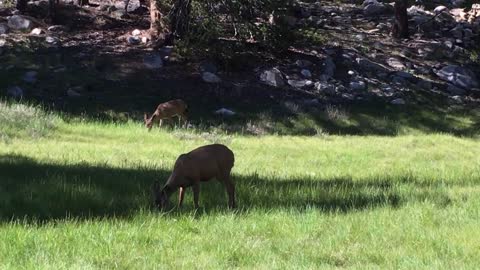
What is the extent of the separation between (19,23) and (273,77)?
9528 mm

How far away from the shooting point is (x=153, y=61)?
23656 mm

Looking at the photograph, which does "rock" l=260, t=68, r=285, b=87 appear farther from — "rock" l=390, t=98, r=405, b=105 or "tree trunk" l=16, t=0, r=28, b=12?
"tree trunk" l=16, t=0, r=28, b=12

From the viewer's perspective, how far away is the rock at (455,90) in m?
25.0

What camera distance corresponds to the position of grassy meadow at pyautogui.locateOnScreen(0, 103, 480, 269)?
605 centimetres

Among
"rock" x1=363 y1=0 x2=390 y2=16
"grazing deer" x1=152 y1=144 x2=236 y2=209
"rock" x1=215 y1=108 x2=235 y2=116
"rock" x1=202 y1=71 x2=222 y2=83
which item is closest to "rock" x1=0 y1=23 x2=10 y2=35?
"rock" x1=202 y1=71 x2=222 y2=83

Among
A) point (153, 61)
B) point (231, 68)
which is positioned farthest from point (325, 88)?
point (153, 61)

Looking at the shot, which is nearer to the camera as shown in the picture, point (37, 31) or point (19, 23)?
point (37, 31)

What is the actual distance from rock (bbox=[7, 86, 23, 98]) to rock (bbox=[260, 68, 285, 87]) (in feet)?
25.4

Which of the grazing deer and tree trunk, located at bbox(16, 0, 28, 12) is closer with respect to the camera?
the grazing deer

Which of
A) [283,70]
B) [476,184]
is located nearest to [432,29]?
[283,70]

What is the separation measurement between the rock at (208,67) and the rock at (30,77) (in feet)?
17.4

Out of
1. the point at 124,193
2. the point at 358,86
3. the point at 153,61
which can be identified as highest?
the point at 124,193

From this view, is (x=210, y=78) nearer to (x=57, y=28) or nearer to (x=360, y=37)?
(x=57, y=28)

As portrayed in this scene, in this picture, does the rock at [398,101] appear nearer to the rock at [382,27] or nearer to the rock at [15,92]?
the rock at [382,27]
